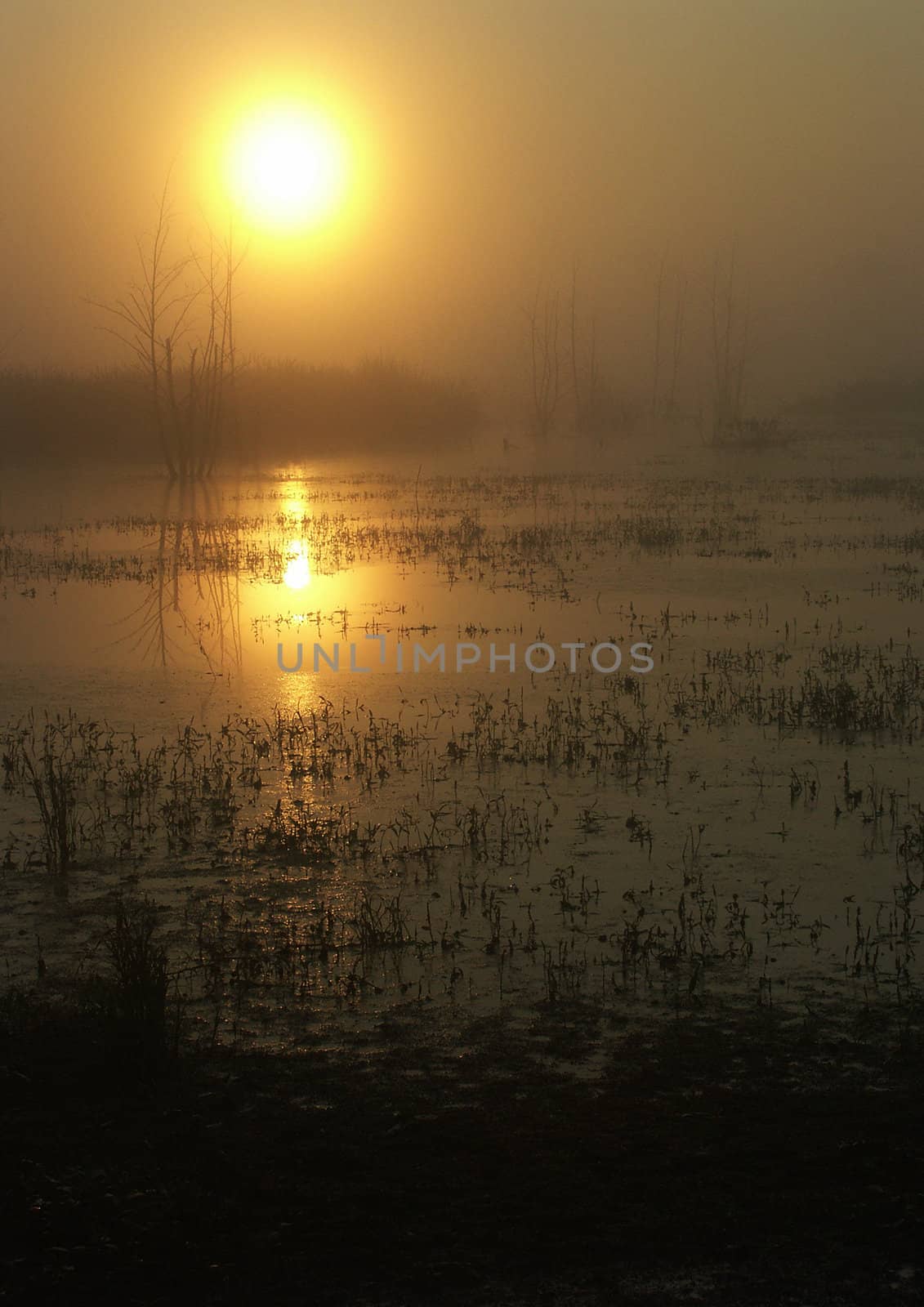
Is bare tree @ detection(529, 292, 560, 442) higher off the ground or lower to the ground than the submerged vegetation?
higher

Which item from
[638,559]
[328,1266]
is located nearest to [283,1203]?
[328,1266]

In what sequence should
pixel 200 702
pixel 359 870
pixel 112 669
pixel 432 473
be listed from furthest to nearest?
pixel 432 473 → pixel 112 669 → pixel 200 702 → pixel 359 870

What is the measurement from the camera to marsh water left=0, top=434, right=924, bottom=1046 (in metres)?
4.59

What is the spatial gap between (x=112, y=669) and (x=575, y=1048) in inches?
278

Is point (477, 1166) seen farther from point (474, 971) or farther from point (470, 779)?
point (470, 779)

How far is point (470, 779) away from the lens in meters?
6.87

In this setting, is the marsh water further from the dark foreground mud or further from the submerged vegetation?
the dark foreground mud

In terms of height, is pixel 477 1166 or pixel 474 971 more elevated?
pixel 474 971

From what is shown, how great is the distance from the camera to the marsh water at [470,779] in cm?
459

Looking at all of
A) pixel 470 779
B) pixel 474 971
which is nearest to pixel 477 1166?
pixel 474 971

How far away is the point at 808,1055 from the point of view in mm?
3812

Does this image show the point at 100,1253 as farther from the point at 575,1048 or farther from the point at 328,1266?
the point at 575,1048

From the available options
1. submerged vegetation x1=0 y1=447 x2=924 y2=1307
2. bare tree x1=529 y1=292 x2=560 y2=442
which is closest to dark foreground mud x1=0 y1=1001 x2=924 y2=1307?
submerged vegetation x1=0 y1=447 x2=924 y2=1307

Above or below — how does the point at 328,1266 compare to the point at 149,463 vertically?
below
